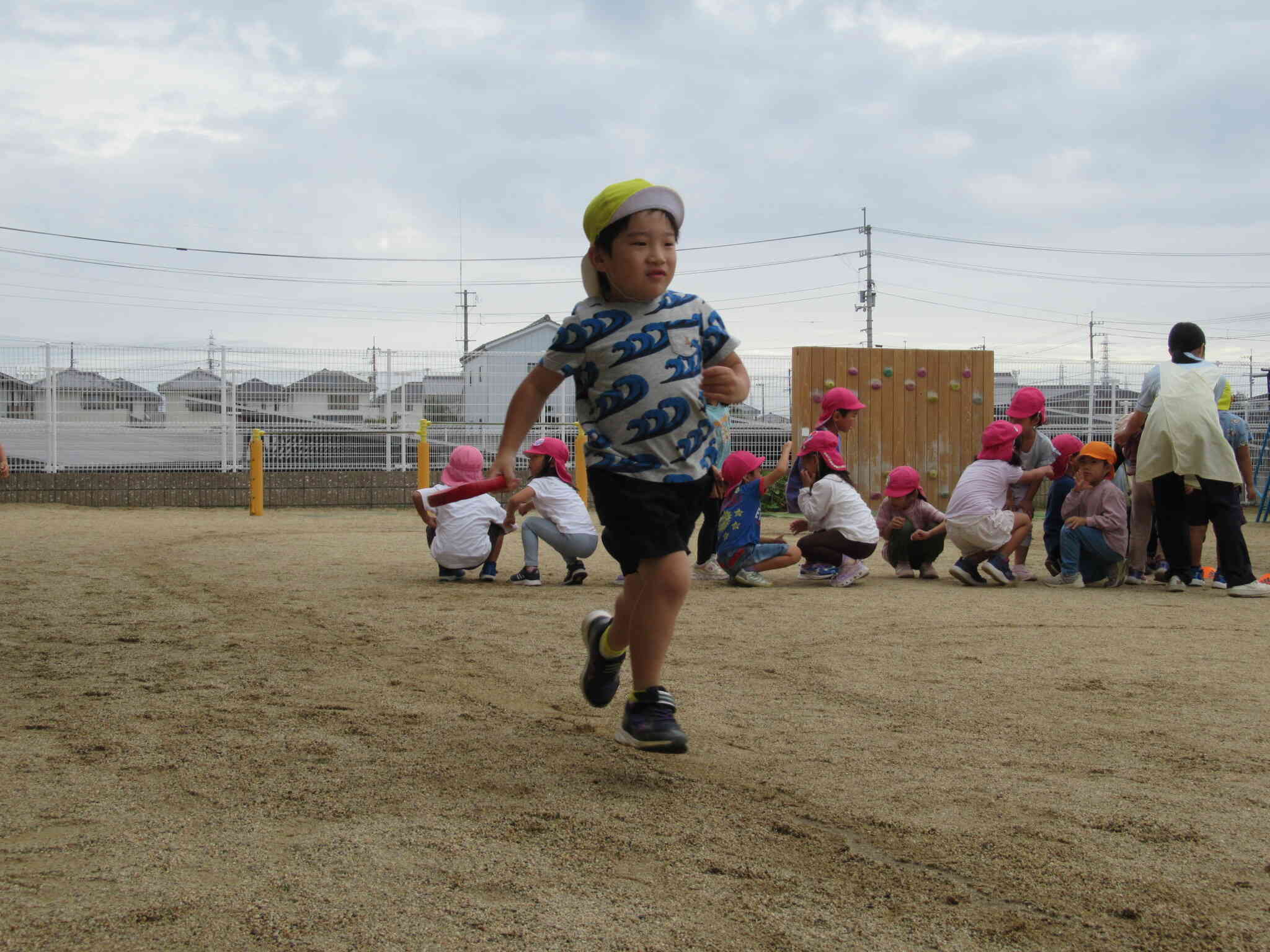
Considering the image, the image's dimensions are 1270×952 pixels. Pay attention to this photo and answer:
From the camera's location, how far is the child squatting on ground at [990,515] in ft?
25.0

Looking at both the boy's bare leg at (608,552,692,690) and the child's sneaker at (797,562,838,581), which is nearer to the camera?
the boy's bare leg at (608,552,692,690)

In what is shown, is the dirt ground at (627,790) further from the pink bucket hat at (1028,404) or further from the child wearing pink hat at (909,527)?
the pink bucket hat at (1028,404)

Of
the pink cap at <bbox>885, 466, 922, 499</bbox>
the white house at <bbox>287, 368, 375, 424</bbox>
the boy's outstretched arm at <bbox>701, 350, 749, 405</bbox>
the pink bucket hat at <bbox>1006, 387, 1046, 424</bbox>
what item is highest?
the white house at <bbox>287, 368, 375, 424</bbox>

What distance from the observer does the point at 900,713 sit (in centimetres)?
365

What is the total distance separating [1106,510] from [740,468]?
2.37 m

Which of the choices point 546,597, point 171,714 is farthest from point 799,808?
point 546,597

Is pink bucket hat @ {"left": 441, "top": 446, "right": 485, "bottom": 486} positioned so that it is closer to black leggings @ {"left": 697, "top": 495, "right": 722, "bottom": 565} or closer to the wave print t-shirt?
black leggings @ {"left": 697, "top": 495, "right": 722, "bottom": 565}

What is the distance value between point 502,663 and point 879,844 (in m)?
2.37

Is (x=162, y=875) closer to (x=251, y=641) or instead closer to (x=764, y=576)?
(x=251, y=641)

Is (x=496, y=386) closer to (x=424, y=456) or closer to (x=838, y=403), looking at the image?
(x=424, y=456)

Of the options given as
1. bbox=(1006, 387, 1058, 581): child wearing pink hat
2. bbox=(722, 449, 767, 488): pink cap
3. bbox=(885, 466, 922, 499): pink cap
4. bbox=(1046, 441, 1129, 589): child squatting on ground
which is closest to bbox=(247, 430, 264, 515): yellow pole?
bbox=(722, 449, 767, 488): pink cap

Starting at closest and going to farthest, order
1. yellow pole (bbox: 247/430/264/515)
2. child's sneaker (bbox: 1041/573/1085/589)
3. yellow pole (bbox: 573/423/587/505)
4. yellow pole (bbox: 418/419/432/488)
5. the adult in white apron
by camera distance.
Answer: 1. the adult in white apron
2. child's sneaker (bbox: 1041/573/1085/589)
3. yellow pole (bbox: 247/430/264/515)
4. yellow pole (bbox: 418/419/432/488)
5. yellow pole (bbox: 573/423/587/505)

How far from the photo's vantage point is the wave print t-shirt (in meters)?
3.07

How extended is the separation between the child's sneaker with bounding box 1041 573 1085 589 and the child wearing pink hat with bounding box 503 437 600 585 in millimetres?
3051
